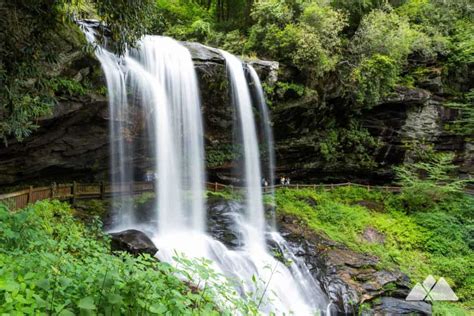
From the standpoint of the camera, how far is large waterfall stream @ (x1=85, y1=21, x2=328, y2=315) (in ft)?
35.6

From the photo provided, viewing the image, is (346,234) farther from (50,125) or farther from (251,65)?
(50,125)

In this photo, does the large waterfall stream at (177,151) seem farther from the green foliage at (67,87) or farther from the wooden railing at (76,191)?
the green foliage at (67,87)

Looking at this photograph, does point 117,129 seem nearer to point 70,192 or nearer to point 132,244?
point 70,192

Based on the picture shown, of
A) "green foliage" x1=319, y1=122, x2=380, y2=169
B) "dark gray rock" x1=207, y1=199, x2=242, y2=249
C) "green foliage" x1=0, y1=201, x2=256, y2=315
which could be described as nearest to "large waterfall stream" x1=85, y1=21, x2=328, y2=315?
"dark gray rock" x1=207, y1=199, x2=242, y2=249

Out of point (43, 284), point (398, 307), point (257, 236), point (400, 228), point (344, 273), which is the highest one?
point (43, 284)

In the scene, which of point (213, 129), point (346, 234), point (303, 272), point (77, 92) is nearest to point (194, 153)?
point (213, 129)

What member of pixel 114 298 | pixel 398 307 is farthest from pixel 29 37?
pixel 398 307

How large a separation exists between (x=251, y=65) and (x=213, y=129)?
3.16 meters

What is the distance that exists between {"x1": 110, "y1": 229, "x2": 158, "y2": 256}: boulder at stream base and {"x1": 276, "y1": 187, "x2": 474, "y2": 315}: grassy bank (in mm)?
7672

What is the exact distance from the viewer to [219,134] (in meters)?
16.0

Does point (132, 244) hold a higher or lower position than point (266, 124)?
lower

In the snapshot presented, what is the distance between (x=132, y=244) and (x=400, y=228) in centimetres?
1272

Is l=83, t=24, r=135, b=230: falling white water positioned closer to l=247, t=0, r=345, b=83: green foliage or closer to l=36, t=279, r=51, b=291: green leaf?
l=247, t=0, r=345, b=83: green foliage

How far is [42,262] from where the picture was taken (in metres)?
3.39
